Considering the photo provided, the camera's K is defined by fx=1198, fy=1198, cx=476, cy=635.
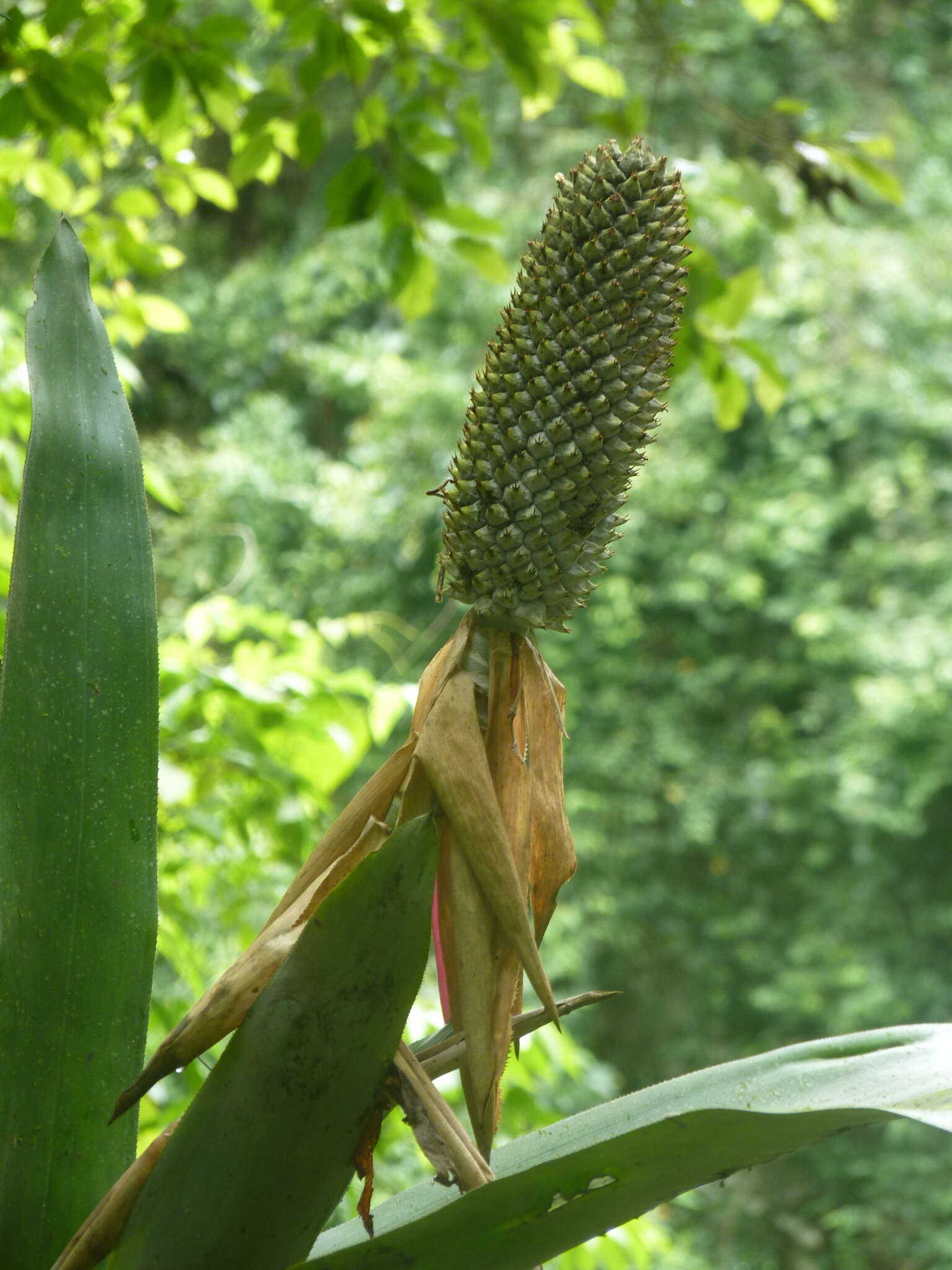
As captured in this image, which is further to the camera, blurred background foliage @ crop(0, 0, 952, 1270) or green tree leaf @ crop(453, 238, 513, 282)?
blurred background foliage @ crop(0, 0, 952, 1270)

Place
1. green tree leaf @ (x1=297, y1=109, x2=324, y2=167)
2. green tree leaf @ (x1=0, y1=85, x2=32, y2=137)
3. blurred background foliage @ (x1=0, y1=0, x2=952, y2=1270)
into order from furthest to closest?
blurred background foliage @ (x1=0, y1=0, x2=952, y2=1270) < green tree leaf @ (x1=297, y1=109, x2=324, y2=167) < green tree leaf @ (x1=0, y1=85, x2=32, y2=137)

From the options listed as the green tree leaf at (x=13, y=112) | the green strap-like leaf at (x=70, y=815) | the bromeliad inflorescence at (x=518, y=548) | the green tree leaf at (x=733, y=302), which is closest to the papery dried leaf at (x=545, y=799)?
the bromeliad inflorescence at (x=518, y=548)

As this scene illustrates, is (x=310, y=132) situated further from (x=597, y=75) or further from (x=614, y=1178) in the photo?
(x=614, y=1178)

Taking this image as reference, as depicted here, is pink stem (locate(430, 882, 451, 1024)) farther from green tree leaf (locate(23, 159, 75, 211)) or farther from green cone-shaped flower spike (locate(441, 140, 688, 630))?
green tree leaf (locate(23, 159, 75, 211))

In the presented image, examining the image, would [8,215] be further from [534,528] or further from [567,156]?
[567,156]

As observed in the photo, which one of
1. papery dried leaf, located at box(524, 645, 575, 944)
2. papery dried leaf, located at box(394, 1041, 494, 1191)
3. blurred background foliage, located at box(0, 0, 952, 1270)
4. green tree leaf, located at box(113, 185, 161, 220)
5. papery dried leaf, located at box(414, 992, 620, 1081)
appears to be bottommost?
papery dried leaf, located at box(394, 1041, 494, 1191)

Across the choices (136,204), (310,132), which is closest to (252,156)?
(310,132)

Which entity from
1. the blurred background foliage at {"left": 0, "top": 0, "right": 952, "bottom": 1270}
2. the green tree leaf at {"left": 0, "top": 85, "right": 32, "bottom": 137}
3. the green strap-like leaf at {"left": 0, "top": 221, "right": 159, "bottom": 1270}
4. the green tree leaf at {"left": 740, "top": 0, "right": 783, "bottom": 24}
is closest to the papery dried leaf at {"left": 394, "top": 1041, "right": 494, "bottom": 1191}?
the green strap-like leaf at {"left": 0, "top": 221, "right": 159, "bottom": 1270}

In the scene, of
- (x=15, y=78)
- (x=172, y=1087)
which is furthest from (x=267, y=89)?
(x=172, y=1087)

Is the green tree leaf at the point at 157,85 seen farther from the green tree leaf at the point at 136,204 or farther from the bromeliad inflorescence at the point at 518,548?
the bromeliad inflorescence at the point at 518,548
